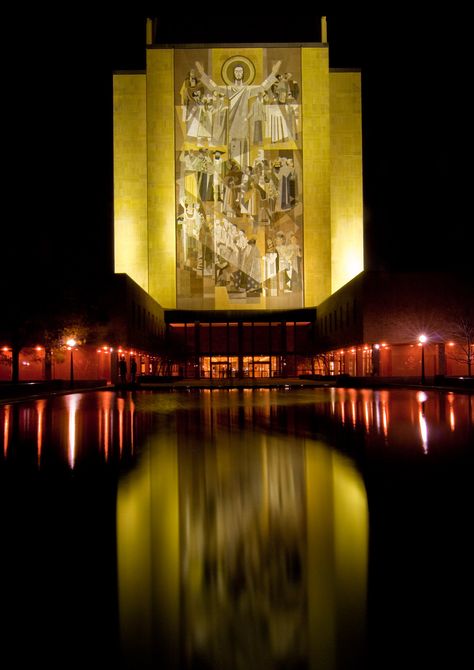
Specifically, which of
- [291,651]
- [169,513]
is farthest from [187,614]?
[169,513]

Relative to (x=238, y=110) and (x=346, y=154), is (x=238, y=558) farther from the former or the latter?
(x=346, y=154)

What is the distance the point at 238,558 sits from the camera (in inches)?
155

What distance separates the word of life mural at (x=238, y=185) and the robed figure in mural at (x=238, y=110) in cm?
10

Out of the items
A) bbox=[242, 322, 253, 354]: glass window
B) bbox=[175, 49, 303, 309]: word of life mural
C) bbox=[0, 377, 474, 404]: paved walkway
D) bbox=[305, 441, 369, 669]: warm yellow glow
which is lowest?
bbox=[305, 441, 369, 669]: warm yellow glow

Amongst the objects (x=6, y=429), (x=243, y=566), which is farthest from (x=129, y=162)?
(x=243, y=566)

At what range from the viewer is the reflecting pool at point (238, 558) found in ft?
9.14

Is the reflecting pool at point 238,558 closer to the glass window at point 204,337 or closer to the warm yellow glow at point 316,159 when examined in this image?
the glass window at point 204,337

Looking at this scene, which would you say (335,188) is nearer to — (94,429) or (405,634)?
(94,429)

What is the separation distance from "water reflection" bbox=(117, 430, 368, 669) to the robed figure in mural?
204ft

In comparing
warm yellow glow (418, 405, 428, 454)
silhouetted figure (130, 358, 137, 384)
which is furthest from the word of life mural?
warm yellow glow (418, 405, 428, 454)

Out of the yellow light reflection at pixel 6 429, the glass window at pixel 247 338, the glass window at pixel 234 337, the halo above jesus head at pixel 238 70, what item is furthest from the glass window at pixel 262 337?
the yellow light reflection at pixel 6 429

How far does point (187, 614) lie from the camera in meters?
3.10

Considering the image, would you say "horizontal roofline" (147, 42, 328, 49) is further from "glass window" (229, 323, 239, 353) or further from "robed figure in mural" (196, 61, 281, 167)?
"glass window" (229, 323, 239, 353)

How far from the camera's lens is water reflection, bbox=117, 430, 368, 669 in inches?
110
